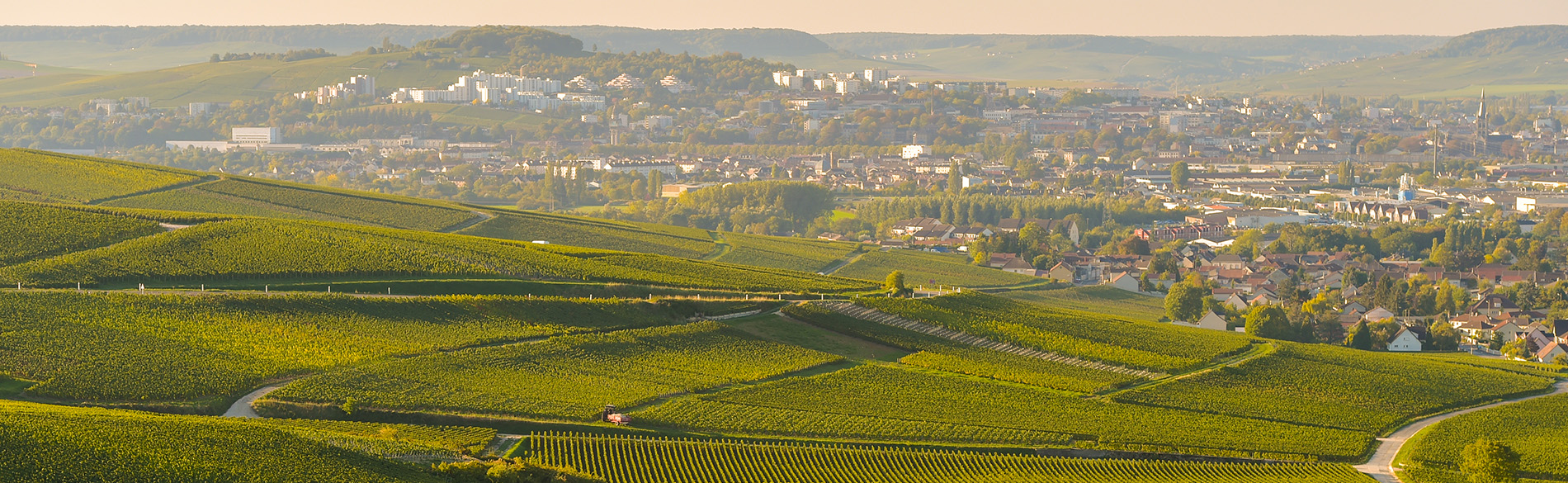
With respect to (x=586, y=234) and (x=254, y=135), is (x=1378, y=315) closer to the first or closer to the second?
(x=586, y=234)

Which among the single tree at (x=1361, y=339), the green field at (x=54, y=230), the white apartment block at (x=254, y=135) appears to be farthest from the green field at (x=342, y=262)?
the white apartment block at (x=254, y=135)

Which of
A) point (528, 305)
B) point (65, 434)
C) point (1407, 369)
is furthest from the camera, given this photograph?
point (1407, 369)

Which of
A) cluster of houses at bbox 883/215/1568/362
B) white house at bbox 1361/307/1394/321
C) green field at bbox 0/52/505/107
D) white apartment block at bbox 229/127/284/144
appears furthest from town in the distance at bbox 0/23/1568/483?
green field at bbox 0/52/505/107

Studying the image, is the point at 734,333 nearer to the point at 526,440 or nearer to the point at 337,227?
the point at 526,440

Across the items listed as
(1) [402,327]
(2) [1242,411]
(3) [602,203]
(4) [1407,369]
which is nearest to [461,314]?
(1) [402,327]

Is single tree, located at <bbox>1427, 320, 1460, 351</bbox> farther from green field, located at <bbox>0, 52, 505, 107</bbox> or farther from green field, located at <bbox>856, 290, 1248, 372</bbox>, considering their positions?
green field, located at <bbox>0, 52, 505, 107</bbox>

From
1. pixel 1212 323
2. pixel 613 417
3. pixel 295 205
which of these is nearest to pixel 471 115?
pixel 295 205
